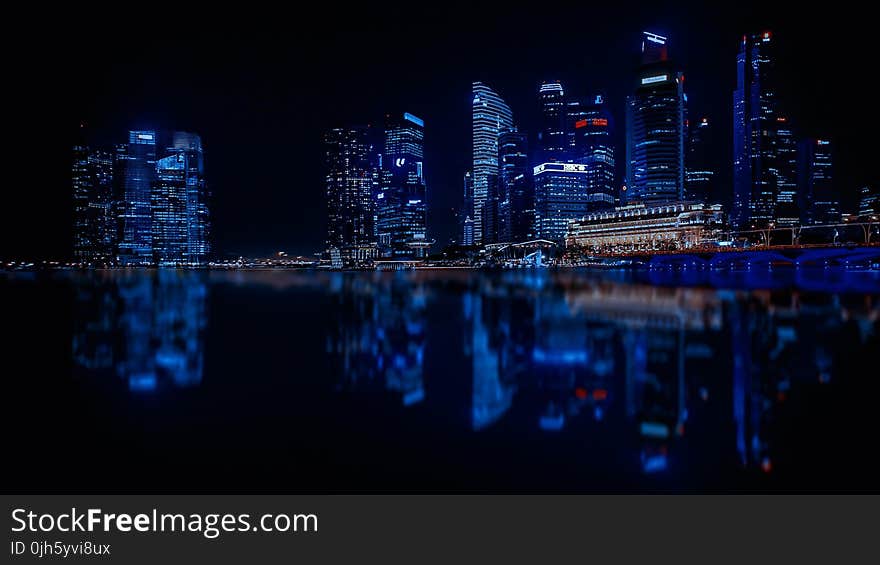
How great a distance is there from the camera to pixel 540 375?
8.31 metres

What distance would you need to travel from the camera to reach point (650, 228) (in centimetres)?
15475

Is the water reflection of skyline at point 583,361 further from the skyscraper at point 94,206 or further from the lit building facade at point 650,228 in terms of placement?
the skyscraper at point 94,206

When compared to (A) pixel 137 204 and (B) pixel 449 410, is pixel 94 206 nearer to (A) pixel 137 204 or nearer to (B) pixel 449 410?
(A) pixel 137 204

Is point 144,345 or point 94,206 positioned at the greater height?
point 94,206

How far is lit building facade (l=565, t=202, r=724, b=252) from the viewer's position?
143m

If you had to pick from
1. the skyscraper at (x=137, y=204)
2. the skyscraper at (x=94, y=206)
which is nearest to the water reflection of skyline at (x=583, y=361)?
the skyscraper at (x=94, y=206)

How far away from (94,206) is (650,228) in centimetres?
18131

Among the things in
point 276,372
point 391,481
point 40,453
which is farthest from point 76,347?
point 391,481

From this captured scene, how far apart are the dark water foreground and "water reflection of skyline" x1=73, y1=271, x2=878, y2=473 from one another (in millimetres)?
47

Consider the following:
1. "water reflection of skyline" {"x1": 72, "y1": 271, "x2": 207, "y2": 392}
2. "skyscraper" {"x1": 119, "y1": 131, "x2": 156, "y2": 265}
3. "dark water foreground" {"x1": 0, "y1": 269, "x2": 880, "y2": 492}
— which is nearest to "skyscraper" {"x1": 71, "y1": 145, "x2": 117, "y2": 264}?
"skyscraper" {"x1": 119, "y1": 131, "x2": 156, "y2": 265}

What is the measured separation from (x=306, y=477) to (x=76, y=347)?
9557 mm

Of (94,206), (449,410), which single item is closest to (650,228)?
(449,410)
